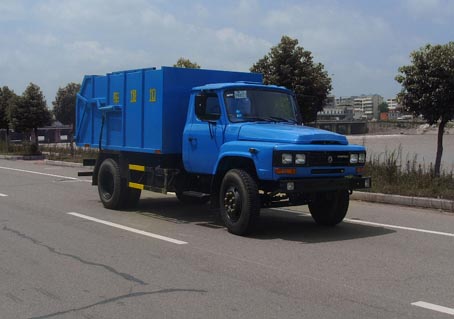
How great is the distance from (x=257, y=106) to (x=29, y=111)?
26701 millimetres

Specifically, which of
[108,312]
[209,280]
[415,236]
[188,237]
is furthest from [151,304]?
[415,236]

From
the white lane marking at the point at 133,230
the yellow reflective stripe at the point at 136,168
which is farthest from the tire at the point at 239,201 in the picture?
the yellow reflective stripe at the point at 136,168

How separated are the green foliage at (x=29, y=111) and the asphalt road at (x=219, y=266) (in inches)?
907

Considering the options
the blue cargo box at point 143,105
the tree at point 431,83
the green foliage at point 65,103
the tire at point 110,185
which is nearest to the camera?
the blue cargo box at point 143,105

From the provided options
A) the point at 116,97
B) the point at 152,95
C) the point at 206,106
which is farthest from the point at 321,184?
the point at 116,97

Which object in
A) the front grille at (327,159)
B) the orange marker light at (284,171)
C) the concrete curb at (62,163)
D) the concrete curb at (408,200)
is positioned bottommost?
the concrete curb at (408,200)

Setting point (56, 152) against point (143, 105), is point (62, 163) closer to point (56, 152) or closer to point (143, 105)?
point (56, 152)

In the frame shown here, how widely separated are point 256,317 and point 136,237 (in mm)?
4015

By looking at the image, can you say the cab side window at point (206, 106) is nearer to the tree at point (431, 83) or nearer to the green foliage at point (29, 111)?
the tree at point (431, 83)

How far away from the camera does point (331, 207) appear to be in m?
9.31

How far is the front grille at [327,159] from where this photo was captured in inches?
322

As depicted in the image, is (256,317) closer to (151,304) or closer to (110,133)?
(151,304)

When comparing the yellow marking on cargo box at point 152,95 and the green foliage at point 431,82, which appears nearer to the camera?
the yellow marking on cargo box at point 152,95

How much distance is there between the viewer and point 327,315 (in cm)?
496
